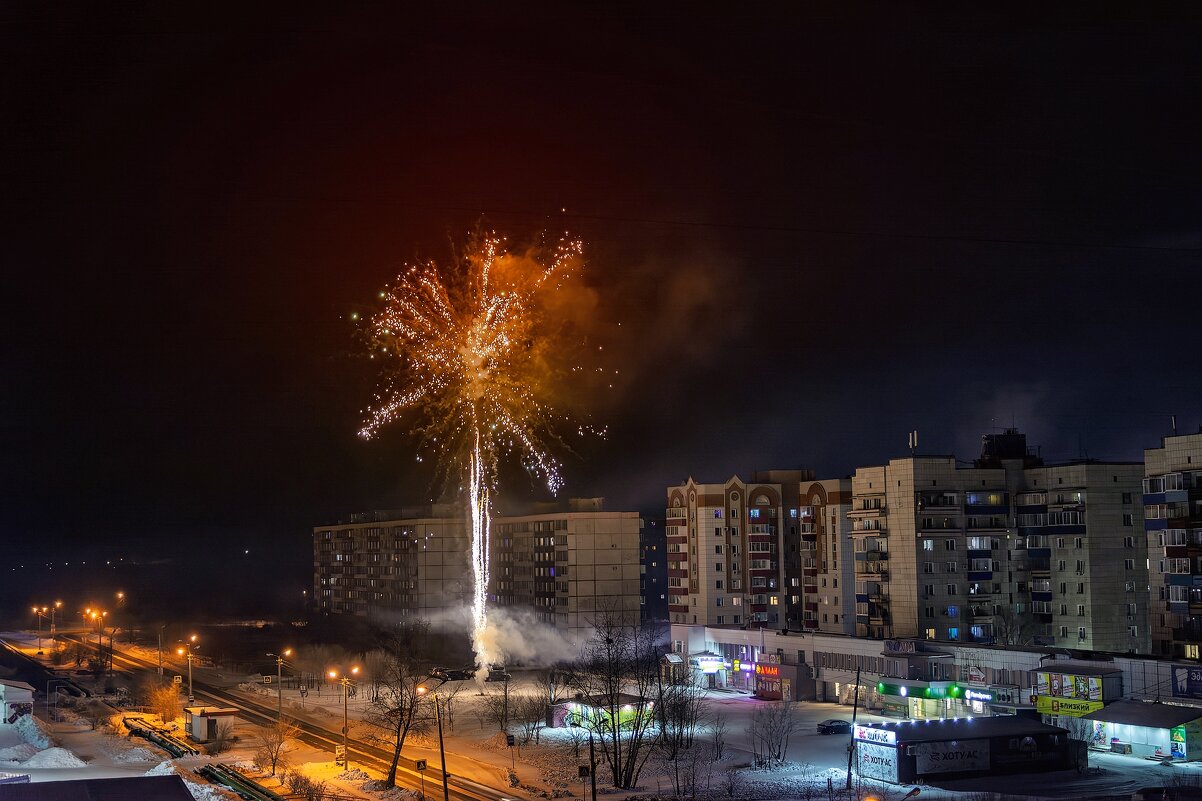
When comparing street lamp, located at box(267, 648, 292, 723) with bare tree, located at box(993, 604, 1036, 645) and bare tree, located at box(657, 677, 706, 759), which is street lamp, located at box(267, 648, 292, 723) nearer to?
bare tree, located at box(657, 677, 706, 759)

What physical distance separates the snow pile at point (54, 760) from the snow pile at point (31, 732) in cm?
276

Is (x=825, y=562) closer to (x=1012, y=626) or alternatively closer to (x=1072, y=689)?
(x=1012, y=626)

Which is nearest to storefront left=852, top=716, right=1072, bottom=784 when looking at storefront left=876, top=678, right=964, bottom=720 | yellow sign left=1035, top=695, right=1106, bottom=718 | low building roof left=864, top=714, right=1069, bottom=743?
low building roof left=864, top=714, right=1069, bottom=743

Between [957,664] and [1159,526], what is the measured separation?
7.11m

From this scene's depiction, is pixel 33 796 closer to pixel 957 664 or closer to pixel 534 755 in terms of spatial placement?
pixel 534 755

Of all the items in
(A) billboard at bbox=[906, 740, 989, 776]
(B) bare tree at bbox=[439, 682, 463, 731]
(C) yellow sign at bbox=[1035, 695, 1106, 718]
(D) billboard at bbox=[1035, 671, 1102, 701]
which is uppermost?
(D) billboard at bbox=[1035, 671, 1102, 701]

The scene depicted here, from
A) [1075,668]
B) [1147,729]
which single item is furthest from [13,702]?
[1147,729]

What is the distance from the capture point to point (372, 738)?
31.1m

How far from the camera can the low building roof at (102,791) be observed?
1745 cm

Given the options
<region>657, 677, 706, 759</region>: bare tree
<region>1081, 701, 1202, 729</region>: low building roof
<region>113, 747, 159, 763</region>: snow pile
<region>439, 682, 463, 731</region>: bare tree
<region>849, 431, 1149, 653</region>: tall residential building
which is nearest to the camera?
<region>1081, 701, 1202, 729</region>: low building roof

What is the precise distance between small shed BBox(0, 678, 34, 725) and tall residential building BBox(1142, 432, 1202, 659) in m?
31.8

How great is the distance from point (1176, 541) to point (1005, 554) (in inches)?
338

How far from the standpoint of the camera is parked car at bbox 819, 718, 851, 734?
31.1 meters

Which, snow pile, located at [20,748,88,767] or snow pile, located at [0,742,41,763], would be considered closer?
snow pile, located at [20,748,88,767]
